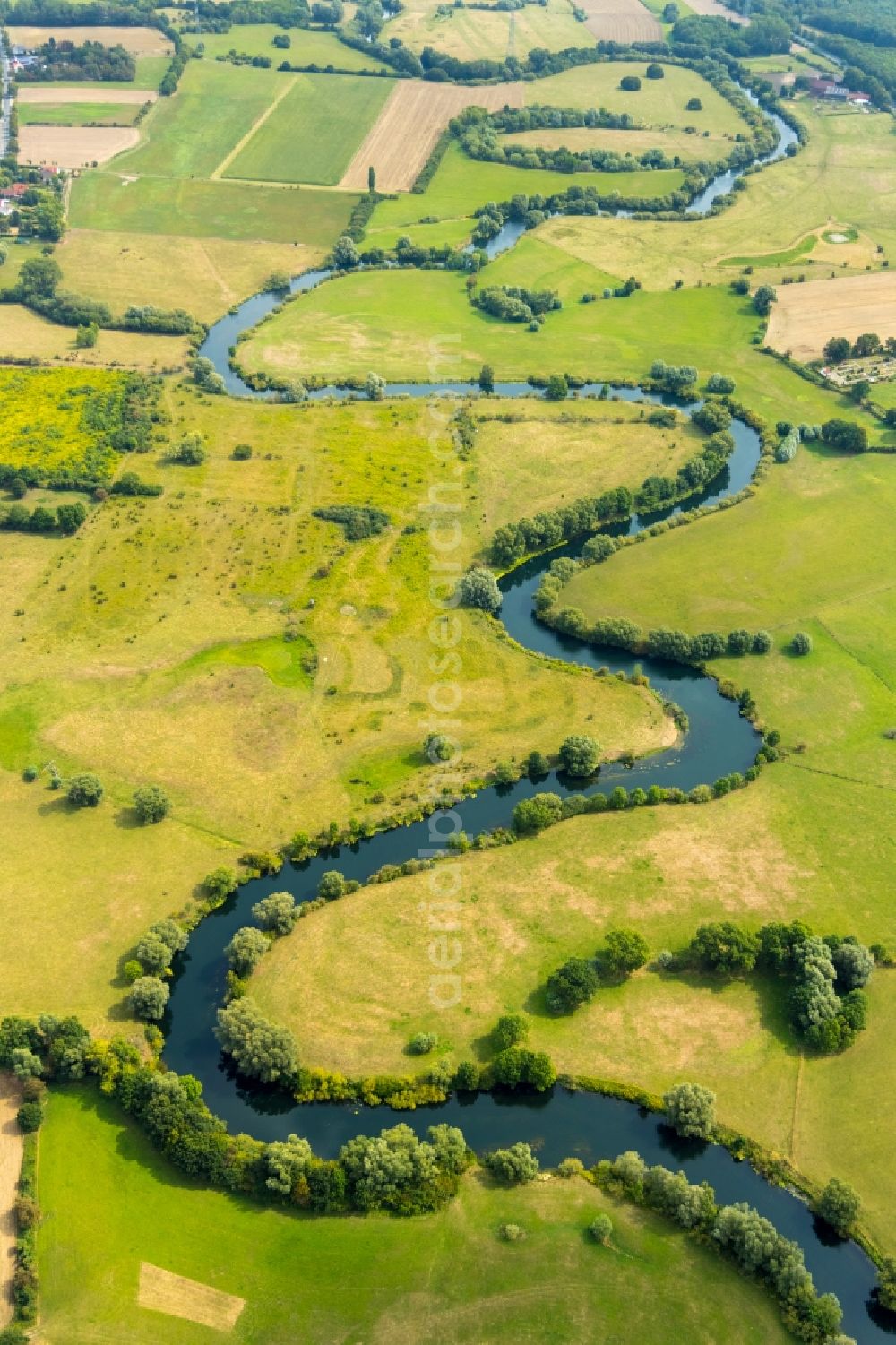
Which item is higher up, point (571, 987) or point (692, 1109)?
point (692, 1109)

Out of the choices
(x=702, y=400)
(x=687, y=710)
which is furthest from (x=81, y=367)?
(x=687, y=710)

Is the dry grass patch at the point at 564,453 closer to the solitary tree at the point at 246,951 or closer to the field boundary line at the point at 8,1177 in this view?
the solitary tree at the point at 246,951

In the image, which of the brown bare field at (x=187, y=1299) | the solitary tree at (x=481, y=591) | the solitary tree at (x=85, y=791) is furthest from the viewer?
the solitary tree at (x=481, y=591)

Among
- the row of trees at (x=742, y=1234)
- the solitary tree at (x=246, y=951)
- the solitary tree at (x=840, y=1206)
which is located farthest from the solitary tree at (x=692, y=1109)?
the solitary tree at (x=246, y=951)

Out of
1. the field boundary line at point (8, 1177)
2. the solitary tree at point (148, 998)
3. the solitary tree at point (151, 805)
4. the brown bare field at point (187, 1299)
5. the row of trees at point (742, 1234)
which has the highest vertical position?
the row of trees at point (742, 1234)

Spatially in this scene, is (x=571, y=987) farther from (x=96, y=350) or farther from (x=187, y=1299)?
(x=96, y=350)

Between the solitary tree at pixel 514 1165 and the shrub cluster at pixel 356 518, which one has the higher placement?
the shrub cluster at pixel 356 518

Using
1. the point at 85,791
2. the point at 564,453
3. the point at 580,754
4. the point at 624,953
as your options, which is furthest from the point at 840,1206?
the point at 564,453
